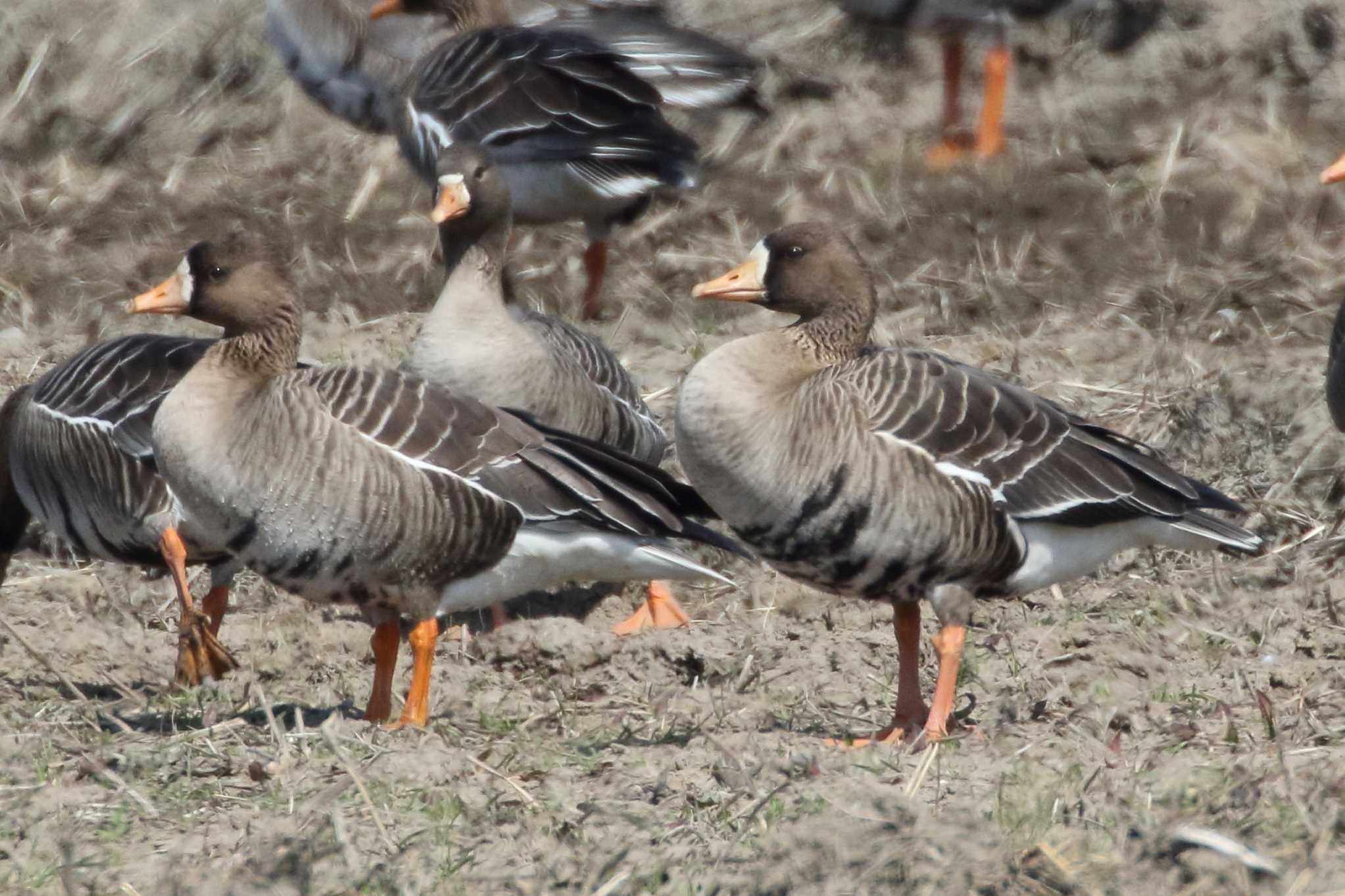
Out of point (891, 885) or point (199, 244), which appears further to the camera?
point (199, 244)

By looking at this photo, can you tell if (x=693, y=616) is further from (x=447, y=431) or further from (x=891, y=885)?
(x=891, y=885)

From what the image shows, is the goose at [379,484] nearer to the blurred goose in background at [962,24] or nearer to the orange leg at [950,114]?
the orange leg at [950,114]

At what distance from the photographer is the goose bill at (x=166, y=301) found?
245 inches

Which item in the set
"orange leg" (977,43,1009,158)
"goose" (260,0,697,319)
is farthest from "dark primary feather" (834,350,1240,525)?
"orange leg" (977,43,1009,158)

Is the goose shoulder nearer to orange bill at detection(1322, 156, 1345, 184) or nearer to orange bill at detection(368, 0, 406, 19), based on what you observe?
orange bill at detection(368, 0, 406, 19)

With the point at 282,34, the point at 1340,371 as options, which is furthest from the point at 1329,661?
the point at 282,34

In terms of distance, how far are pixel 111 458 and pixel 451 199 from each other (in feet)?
5.39

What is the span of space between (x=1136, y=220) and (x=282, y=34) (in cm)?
503

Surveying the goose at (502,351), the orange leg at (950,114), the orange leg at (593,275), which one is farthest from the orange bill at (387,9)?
the goose at (502,351)

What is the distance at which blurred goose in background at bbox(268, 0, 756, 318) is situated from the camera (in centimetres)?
962

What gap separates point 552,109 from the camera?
9.63 meters

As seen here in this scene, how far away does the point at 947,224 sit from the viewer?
10.3m

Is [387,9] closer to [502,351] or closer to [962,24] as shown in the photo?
[962,24]

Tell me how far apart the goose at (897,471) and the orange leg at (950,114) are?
528 cm
